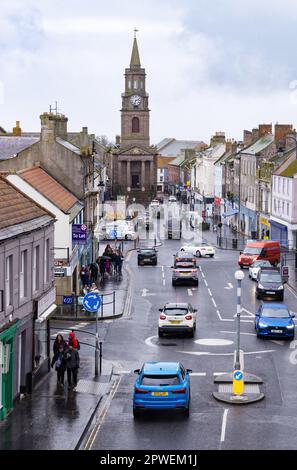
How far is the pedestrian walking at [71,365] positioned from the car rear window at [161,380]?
13.4ft

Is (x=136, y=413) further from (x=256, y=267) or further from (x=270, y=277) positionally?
(x=256, y=267)

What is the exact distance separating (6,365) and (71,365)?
3772 millimetres

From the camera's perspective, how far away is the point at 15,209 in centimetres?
2736

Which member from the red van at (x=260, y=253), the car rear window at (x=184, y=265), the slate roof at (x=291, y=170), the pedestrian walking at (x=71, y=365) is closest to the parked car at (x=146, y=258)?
the red van at (x=260, y=253)

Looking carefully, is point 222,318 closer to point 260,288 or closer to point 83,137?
point 260,288

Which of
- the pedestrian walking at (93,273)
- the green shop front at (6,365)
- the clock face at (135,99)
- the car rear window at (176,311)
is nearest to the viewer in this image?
the green shop front at (6,365)

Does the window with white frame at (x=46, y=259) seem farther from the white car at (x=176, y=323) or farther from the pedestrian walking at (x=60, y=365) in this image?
the white car at (x=176, y=323)

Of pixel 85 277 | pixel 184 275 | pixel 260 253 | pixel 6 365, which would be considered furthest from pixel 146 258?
pixel 6 365

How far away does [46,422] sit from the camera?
23.8 meters

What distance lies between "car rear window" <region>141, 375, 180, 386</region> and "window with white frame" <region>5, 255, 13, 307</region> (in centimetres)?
459

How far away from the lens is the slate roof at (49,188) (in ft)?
147

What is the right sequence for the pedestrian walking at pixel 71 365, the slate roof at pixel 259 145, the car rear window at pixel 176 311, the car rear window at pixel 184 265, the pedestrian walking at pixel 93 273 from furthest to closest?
the slate roof at pixel 259 145
the car rear window at pixel 184 265
the pedestrian walking at pixel 93 273
the car rear window at pixel 176 311
the pedestrian walking at pixel 71 365

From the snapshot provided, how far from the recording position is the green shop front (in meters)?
23.9
